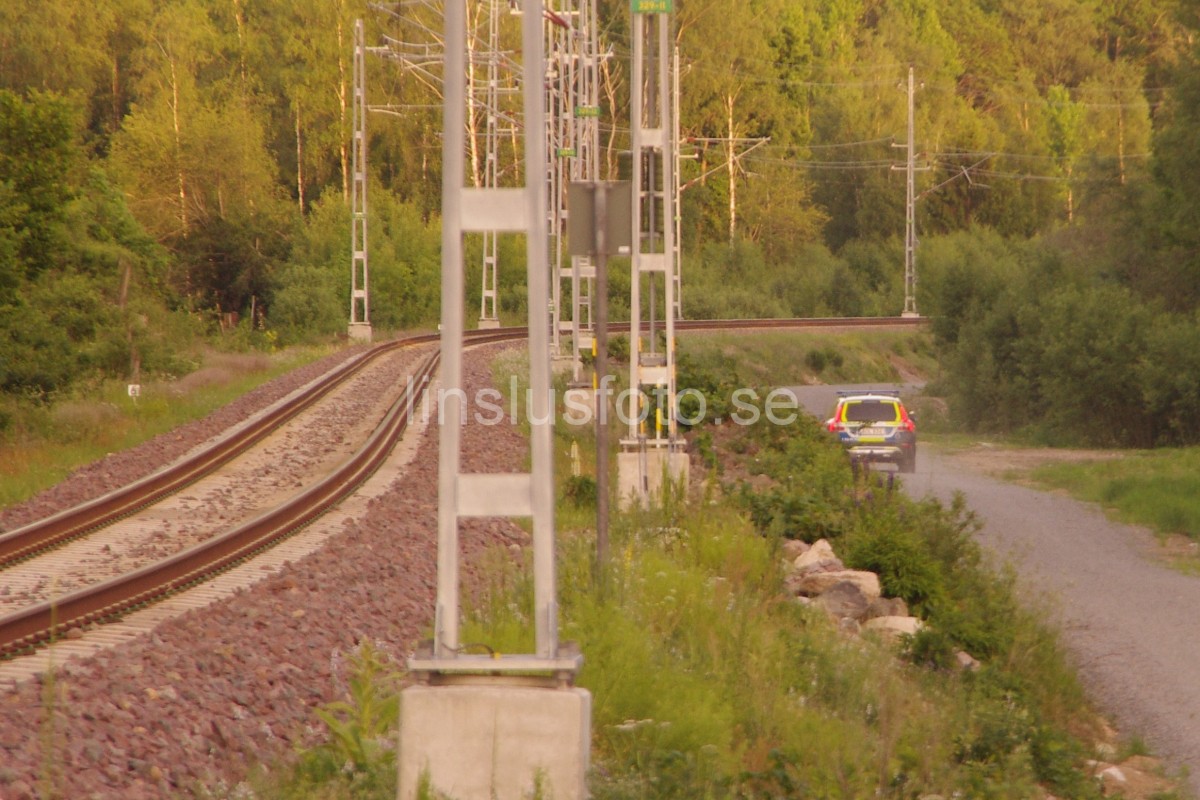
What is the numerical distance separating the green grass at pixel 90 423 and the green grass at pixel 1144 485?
48.7 ft

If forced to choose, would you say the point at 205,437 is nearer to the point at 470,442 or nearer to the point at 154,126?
the point at 470,442

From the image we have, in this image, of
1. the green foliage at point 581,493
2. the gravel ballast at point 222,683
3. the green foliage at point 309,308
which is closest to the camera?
the gravel ballast at point 222,683

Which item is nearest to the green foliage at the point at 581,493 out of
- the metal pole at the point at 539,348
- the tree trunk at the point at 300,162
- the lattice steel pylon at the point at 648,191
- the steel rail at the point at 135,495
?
the lattice steel pylon at the point at 648,191

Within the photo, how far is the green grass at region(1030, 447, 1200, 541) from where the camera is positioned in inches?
875

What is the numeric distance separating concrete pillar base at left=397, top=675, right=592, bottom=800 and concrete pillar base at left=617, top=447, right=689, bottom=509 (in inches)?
373

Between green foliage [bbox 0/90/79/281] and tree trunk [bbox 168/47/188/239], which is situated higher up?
tree trunk [bbox 168/47/188/239]

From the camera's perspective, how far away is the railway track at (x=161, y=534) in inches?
425

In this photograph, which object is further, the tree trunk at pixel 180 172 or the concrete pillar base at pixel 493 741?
the tree trunk at pixel 180 172

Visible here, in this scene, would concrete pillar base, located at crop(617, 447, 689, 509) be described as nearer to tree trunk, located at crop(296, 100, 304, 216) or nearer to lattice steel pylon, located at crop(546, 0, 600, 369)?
lattice steel pylon, located at crop(546, 0, 600, 369)

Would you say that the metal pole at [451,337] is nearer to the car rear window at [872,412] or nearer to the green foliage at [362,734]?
the green foliage at [362,734]

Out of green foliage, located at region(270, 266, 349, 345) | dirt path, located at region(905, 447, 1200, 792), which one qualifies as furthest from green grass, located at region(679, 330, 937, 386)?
dirt path, located at region(905, 447, 1200, 792)

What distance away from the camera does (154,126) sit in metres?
66.7

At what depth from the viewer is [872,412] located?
26516 mm

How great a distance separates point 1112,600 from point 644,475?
5.26m
